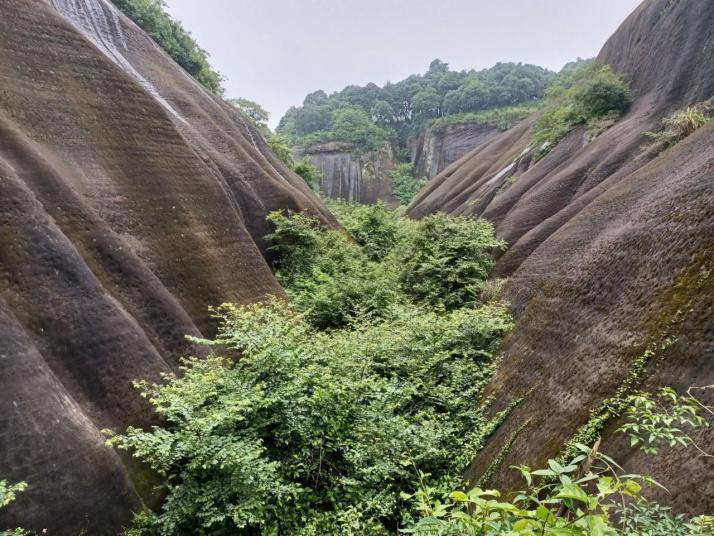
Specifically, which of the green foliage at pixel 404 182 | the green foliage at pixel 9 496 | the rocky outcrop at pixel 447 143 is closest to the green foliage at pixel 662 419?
the green foliage at pixel 9 496

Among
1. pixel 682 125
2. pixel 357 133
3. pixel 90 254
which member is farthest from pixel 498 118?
pixel 90 254

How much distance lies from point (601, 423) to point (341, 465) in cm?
268

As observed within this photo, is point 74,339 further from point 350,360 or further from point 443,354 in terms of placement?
point 443,354

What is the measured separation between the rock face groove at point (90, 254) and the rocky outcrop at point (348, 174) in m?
38.9

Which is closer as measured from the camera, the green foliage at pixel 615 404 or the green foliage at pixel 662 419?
the green foliage at pixel 662 419

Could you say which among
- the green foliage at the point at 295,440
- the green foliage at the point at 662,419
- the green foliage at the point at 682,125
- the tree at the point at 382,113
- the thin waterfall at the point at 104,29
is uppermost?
the tree at the point at 382,113

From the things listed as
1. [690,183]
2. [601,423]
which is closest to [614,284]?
[690,183]

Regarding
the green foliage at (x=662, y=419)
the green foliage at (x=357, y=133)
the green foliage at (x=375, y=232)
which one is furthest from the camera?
the green foliage at (x=357, y=133)

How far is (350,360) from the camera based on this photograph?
5.97m

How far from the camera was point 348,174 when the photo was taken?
51.3 meters

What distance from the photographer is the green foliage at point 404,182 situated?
50.3 metres

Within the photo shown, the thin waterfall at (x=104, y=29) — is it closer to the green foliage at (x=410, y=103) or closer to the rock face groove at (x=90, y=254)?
the rock face groove at (x=90, y=254)

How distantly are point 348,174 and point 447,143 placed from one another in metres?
12.6

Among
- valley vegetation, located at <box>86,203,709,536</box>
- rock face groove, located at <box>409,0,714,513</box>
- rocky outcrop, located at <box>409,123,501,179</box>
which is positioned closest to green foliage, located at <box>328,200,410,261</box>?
rock face groove, located at <box>409,0,714,513</box>
